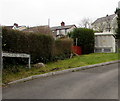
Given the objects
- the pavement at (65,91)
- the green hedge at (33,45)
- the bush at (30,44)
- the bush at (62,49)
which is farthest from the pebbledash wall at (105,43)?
the pavement at (65,91)

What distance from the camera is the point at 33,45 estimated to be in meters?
11.0

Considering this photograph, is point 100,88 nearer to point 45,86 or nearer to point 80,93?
point 80,93

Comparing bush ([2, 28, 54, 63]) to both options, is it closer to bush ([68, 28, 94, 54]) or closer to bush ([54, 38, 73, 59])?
bush ([54, 38, 73, 59])

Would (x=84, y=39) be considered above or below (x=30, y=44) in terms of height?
above

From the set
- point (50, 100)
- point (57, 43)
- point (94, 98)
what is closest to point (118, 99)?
point (94, 98)

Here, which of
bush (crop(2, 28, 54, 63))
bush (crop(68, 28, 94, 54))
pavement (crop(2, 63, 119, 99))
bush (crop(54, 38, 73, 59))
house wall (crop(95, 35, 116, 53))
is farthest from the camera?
A: house wall (crop(95, 35, 116, 53))

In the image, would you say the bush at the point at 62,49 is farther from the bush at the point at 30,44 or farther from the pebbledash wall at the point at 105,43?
the pebbledash wall at the point at 105,43

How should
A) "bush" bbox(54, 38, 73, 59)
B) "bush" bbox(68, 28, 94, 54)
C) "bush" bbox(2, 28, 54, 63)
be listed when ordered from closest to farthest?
"bush" bbox(2, 28, 54, 63)
"bush" bbox(54, 38, 73, 59)
"bush" bbox(68, 28, 94, 54)

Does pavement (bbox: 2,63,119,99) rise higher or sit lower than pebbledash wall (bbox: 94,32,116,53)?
lower

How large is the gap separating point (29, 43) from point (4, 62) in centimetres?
248

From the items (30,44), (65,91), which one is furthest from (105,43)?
(65,91)

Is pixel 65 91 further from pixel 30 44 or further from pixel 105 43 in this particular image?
pixel 105 43

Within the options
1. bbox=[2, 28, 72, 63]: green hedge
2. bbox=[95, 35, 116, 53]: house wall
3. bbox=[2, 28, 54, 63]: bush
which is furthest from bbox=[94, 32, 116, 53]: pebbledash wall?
bbox=[2, 28, 54, 63]: bush

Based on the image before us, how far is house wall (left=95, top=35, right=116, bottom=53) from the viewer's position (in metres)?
22.1
